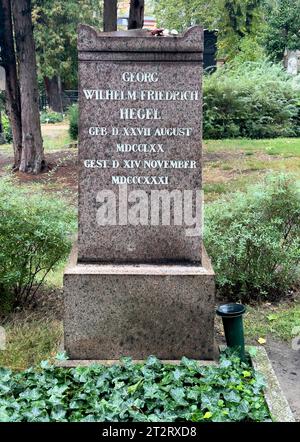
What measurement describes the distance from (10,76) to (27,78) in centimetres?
95

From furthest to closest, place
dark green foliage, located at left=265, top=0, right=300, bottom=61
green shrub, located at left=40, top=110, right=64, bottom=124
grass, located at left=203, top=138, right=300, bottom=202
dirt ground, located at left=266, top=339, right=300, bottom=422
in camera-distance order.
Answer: green shrub, located at left=40, top=110, right=64, bottom=124 < dark green foliage, located at left=265, top=0, right=300, bottom=61 < grass, located at left=203, top=138, right=300, bottom=202 < dirt ground, located at left=266, top=339, right=300, bottom=422

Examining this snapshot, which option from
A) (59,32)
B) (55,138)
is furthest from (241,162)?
(59,32)

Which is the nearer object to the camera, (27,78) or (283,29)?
(27,78)

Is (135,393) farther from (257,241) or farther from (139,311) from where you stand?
(257,241)

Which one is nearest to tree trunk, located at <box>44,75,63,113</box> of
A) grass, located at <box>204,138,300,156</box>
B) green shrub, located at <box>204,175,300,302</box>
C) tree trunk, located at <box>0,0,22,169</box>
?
grass, located at <box>204,138,300,156</box>

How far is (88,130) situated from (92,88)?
309 millimetres

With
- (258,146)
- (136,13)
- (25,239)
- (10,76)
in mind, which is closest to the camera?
(25,239)

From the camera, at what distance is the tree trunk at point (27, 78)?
40.9 ft

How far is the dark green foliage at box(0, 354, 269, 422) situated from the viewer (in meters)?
3.30

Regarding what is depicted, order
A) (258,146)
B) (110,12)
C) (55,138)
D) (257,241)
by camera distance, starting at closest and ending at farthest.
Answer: (257,241), (110,12), (258,146), (55,138)

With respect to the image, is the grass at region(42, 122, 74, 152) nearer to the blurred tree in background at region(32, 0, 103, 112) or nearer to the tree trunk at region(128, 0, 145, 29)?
the blurred tree in background at region(32, 0, 103, 112)

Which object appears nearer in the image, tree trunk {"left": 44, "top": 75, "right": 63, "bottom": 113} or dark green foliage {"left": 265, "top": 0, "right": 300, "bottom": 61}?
dark green foliage {"left": 265, "top": 0, "right": 300, "bottom": 61}

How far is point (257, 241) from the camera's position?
575 centimetres

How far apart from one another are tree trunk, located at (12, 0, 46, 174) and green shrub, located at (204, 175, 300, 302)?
309 inches
